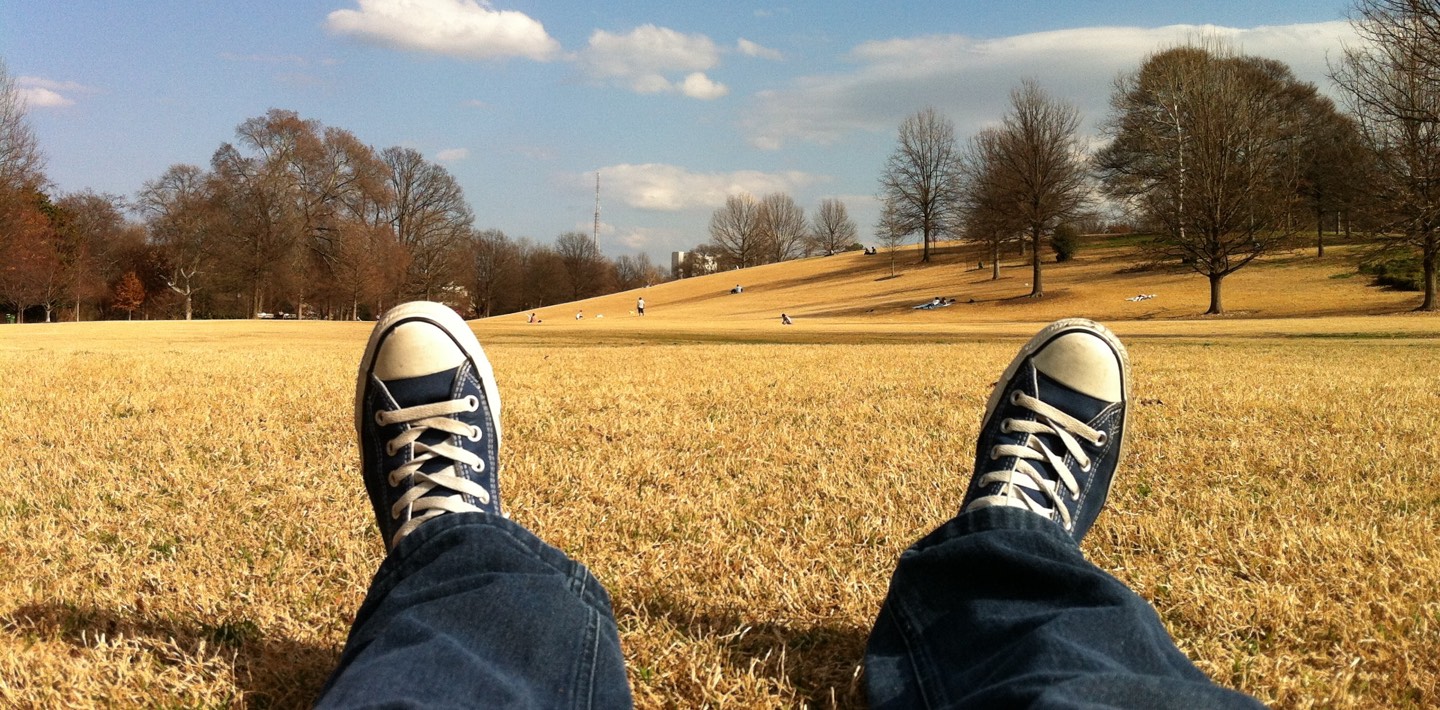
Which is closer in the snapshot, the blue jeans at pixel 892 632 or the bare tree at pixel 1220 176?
the blue jeans at pixel 892 632

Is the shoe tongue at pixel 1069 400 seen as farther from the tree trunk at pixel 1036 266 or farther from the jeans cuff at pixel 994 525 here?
the tree trunk at pixel 1036 266

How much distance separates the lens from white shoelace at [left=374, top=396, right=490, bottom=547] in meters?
1.87

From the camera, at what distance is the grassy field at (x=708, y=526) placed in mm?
1740

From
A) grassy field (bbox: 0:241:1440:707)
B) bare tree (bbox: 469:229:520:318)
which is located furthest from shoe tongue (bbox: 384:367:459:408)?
bare tree (bbox: 469:229:520:318)

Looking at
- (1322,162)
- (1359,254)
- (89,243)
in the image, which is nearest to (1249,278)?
(1359,254)

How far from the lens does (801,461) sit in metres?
3.75

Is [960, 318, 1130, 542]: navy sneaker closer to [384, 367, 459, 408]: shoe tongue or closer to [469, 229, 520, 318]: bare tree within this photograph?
[384, 367, 459, 408]: shoe tongue

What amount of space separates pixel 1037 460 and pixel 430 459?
1.46 metres

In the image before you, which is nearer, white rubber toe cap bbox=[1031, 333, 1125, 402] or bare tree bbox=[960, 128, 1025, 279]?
white rubber toe cap bbox=[1031, 333, 1125, 402]

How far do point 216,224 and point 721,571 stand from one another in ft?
175

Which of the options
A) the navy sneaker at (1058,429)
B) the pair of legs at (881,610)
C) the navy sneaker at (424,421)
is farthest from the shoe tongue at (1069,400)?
the navy sneaker at (424,421)

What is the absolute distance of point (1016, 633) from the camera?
1388 millimetres

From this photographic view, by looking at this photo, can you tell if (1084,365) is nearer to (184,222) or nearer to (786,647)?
(786,647)

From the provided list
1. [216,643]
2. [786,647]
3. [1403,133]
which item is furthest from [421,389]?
[1403,133]
